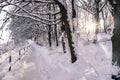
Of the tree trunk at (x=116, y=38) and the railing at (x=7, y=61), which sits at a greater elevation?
the tree trunk at (x=116, y=38)

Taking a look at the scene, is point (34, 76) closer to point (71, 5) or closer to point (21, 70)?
point (21, 70)

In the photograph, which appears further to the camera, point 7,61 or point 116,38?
point 7,61

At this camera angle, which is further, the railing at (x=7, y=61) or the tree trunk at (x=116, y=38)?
the railing at (x=7, y=61)

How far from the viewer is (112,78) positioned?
24.3 feet

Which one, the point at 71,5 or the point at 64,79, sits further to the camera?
the point at 71,5

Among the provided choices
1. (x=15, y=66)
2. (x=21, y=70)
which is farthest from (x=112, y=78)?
(x=15, y=66)

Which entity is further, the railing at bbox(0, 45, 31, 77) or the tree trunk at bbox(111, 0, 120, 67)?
the railing at bbox(0, 45, 31, 77)

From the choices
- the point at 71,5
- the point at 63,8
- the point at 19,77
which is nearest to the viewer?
the point at 19,77

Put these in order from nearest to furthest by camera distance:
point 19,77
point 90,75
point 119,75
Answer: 1. point 119,75
2. point 90,75
3. point 19,77

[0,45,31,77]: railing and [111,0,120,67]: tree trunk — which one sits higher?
[111,0,120,67]: tree trunk

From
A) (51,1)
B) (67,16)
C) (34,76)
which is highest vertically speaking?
(51,1)

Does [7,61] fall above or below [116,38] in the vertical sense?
below

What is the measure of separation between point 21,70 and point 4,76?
1.58 metres

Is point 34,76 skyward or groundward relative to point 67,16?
groundward
